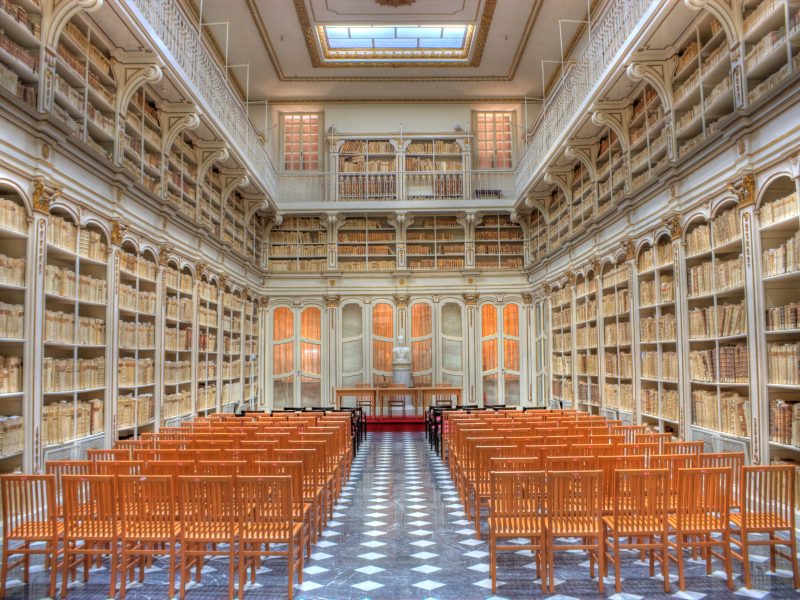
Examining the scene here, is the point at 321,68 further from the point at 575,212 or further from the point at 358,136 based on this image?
the point at 575,212

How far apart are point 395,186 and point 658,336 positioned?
916cm

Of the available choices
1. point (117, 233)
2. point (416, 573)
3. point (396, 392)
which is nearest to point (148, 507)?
point (416, 573)

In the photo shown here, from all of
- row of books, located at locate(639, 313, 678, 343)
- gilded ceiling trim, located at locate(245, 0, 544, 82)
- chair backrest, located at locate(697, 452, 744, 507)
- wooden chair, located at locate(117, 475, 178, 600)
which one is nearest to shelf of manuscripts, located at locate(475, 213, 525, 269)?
gilded ceiling trim, located at locate(245, 0, 544, 82)

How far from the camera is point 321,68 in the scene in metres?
14.8

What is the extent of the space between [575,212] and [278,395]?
869 cm

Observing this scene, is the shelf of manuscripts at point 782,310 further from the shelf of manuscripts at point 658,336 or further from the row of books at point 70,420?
the row of books at point 70,420

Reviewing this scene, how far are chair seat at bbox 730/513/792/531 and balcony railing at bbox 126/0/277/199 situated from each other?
→ 23.6 ft

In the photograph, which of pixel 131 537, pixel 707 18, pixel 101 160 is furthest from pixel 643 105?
pixel 131 537

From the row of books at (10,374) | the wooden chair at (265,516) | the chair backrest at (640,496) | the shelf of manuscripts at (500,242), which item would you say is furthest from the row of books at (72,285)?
the shelf of manuscripts at (500,242)

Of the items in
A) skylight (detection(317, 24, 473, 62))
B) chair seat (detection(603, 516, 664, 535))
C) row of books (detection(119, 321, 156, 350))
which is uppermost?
skylight (detection(317, 24, 473, 62))

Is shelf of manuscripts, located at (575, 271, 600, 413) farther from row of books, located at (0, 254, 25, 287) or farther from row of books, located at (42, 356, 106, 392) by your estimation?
row of books, located at (0, 254, 25, 287)

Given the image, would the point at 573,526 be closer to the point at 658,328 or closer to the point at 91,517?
the point at 91,517

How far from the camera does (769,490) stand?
3.98 m

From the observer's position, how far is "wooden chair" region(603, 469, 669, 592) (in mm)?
3951
